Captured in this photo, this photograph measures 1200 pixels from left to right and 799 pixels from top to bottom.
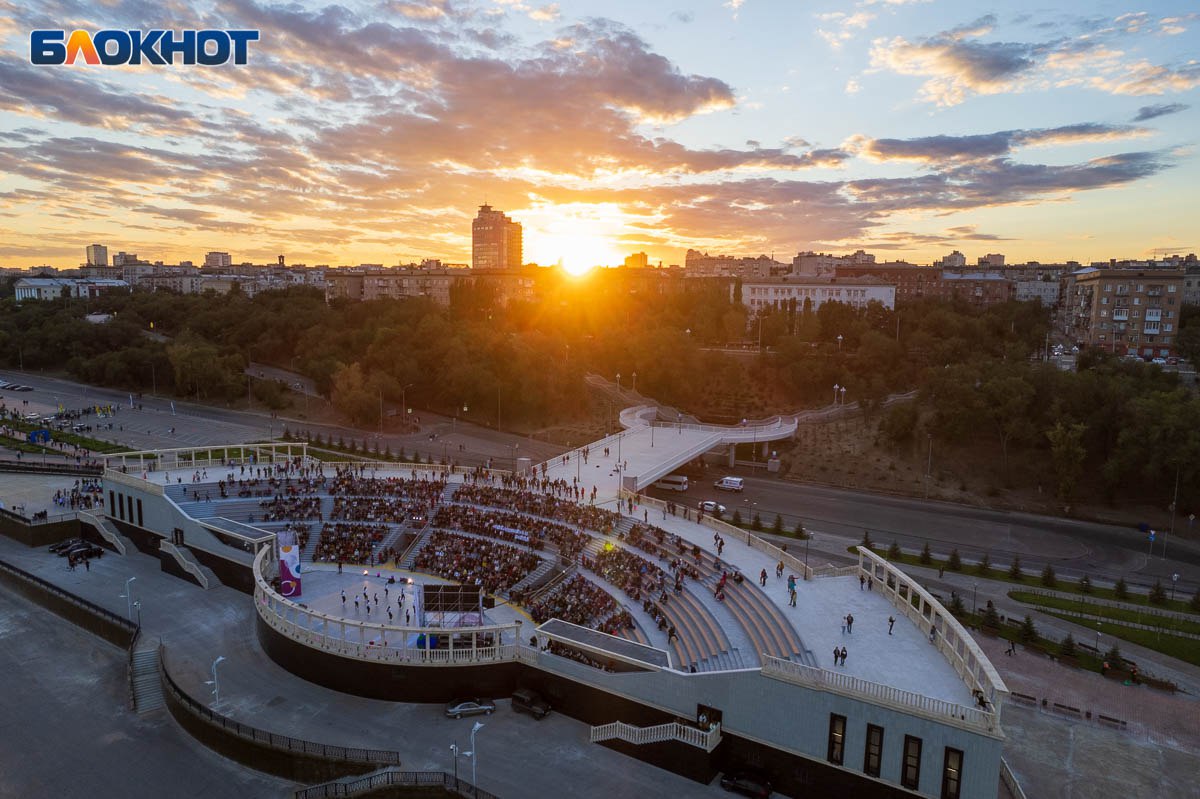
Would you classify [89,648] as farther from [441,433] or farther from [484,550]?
[441,433]

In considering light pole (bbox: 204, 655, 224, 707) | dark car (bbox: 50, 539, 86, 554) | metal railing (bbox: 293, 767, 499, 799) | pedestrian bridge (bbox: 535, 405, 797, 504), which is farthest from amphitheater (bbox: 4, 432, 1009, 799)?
metal railing (bbox: 293, 767, 499, 799)

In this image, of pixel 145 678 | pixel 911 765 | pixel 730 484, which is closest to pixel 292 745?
pixel 145 678

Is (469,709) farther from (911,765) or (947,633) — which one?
(947,633)

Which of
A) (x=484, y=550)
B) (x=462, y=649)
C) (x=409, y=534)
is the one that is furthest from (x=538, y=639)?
(x=409, y=534)

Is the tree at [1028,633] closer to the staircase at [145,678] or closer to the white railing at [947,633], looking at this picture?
the white railing at [947,633]

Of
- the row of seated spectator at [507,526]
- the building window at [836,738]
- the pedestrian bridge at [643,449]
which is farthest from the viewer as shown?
the pedestrian bridge at [643,449]

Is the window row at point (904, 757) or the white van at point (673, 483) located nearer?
the window row at point (904, 757)

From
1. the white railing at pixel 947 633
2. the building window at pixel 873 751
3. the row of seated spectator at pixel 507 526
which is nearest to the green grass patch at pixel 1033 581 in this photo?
the white railing at pixel 947 633
